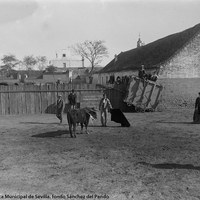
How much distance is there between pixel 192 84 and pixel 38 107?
14.1 meters

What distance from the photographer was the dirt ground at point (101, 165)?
567 centimetres

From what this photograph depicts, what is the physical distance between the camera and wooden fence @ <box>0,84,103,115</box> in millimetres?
20656

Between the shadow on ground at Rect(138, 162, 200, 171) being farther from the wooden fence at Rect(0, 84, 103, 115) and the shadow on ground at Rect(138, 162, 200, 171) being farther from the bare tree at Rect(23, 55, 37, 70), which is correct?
the bare tree at Rect(23, 55, 37, 70)

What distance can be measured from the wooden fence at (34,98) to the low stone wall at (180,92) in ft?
22.5

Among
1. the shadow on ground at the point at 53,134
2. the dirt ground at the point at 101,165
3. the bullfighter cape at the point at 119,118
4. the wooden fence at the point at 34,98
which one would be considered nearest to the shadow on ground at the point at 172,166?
the dirt ground at the point at 101,165

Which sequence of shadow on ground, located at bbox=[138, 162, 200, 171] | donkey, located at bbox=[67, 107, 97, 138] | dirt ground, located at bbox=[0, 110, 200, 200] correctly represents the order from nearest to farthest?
dirt ground, located at bbox=[0, 110, 200, 200], shadow on ground, located at bbox=[138, 162, 200, 171], donkey, located at bbox=[67, 107, 97, 138]

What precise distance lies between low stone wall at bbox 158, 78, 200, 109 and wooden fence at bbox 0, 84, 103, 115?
270 inches

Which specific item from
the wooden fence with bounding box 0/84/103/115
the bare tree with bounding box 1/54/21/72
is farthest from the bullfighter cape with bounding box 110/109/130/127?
the bare tree with bounding box 1/54/21/72

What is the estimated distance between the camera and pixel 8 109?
67.7 feet

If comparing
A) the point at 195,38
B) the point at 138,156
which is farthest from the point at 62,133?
the point at 195,38

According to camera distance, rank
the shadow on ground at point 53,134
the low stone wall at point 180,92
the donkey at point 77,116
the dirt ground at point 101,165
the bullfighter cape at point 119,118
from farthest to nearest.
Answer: the low stone wall at point 180,92 → the bullfighter cape at point 119,118 → the shadow on ground at point 53,134 → the donkey at point 77,116 → the dirt ground at point 101,165

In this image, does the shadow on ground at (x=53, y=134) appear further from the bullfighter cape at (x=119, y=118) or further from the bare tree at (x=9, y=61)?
the bare tree at (x=9, y=61)

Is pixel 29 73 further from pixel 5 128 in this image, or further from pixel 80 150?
pixel 80 150

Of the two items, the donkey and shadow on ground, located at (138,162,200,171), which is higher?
the donkey
